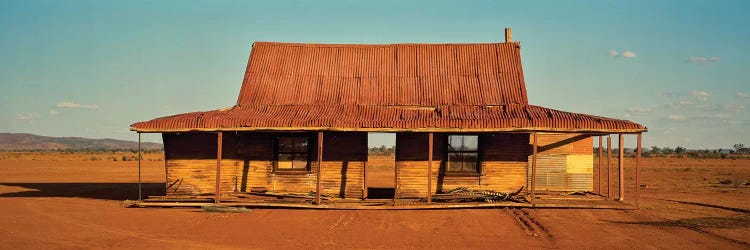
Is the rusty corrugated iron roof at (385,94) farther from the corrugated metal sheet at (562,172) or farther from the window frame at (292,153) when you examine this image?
the corrugated metal sheet at (562,172)

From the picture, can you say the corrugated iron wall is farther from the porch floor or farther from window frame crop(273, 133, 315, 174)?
window frame crop(273, 133, 315, 174)

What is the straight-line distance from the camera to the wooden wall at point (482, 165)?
728 inches

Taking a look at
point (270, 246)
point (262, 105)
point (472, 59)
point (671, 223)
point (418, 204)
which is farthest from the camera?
point (472, 59)

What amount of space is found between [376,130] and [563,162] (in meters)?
6.06

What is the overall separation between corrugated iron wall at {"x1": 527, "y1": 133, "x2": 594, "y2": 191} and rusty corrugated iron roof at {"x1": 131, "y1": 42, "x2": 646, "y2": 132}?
1304 millimetres

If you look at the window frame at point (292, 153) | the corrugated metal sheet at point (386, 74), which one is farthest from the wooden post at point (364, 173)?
the corrugated metal sheet at point (386, 74)

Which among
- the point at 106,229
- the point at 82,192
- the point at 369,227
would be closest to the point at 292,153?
the point at 369,227

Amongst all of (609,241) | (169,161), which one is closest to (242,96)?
(169,161)

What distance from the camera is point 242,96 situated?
67.0 feet

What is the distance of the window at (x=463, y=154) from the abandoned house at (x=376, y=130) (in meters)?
0.03

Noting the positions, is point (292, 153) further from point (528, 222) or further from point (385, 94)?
point (528, 222)

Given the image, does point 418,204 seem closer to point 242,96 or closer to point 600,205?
point 600,205

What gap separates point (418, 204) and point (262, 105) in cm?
579

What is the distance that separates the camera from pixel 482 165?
60.6ft
